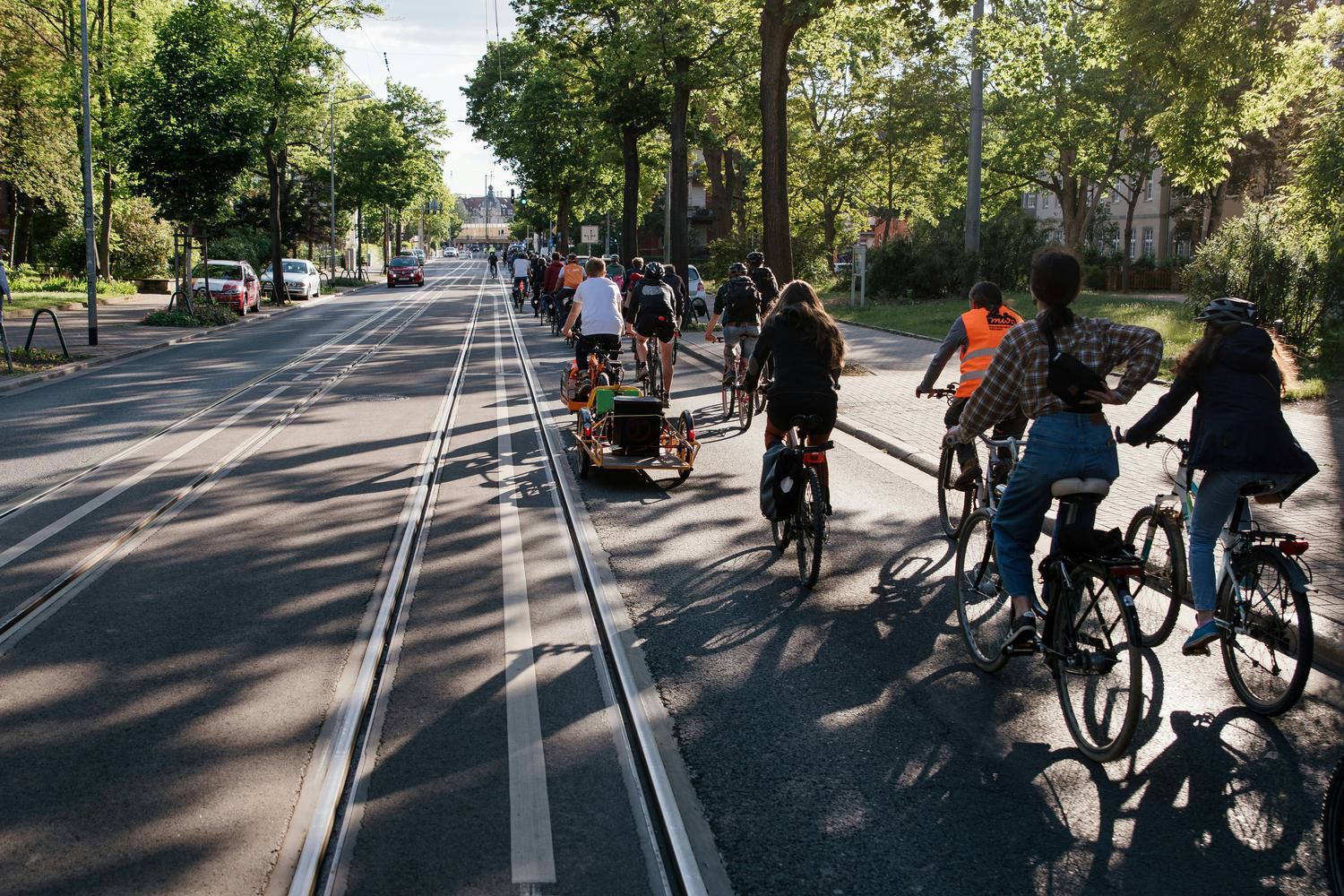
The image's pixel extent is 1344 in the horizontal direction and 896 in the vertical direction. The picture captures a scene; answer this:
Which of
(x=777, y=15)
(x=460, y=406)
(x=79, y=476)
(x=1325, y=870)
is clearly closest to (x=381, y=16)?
(x=777, y=15)

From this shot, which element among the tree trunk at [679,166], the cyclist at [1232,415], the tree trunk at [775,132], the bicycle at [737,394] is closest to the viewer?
the cyclist at [1232,415]

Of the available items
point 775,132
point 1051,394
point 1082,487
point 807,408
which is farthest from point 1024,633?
point 775,132

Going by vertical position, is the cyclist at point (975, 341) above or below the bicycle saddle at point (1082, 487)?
above

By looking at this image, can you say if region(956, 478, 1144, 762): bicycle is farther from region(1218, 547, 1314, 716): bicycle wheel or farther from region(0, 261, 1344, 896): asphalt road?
region(1218, 547, 1314, 716): bicycle wheel

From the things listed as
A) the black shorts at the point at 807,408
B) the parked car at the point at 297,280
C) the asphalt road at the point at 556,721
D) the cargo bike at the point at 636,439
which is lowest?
the asphalt road at the point at 556,721

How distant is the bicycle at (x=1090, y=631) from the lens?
14.2ft

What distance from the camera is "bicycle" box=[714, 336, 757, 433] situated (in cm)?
1343

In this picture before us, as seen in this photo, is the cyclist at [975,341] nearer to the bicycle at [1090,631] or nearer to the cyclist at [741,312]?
the bicycle at [1090,631]

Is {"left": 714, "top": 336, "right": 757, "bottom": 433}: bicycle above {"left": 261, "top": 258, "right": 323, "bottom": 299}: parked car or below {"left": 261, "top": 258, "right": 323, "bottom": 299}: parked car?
below

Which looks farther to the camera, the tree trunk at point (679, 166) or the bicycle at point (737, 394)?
the tree trunk at point (679, 166)

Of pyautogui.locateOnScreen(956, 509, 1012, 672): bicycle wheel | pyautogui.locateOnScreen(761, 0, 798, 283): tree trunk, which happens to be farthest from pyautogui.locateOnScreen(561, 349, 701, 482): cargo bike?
pyautogui.locateOnScreen(761, 0, 798, 283): tree trunk

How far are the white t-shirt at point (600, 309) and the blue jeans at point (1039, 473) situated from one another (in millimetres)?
8422

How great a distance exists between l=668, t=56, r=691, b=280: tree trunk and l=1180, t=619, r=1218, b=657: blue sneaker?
24.5m

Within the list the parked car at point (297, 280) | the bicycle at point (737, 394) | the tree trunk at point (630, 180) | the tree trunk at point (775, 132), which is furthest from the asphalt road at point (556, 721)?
the parked car at point (297, 280)
